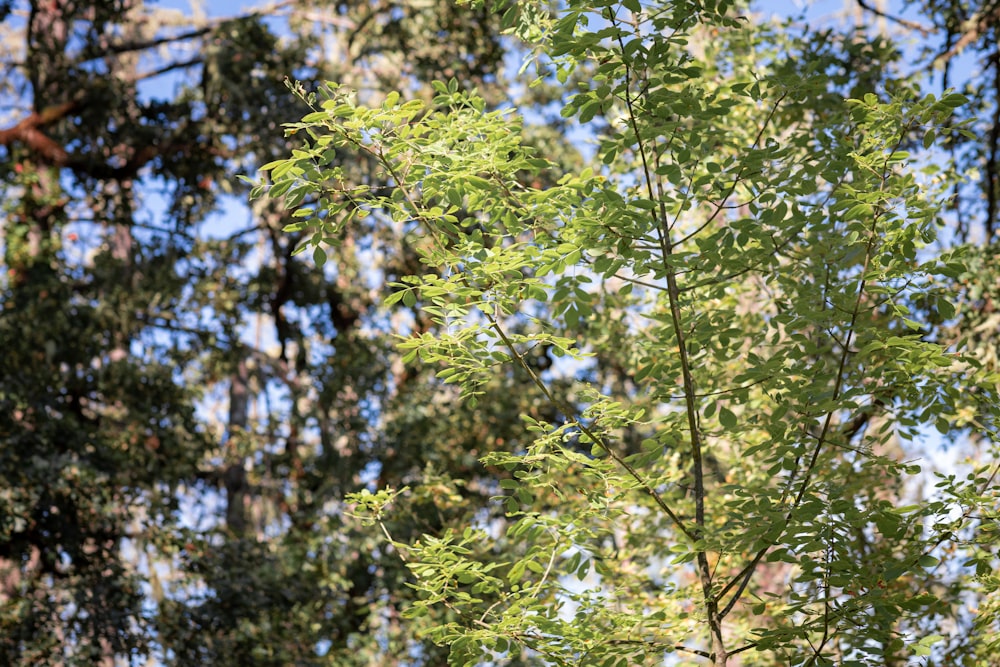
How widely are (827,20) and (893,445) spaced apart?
17.9 ft

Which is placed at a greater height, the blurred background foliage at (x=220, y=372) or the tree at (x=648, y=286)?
the blurred background foliage at (x=220, y=372)

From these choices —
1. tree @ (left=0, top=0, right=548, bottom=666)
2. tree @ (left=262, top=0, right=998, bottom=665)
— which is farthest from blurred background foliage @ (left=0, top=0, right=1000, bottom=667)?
tree @ (left=262, top=0, right=998, bottom=665)

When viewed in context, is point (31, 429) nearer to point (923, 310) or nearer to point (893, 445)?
point (923, 310)

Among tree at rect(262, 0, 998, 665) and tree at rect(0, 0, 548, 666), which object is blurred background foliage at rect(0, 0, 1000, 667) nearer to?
tree at rect(0, 0, 548, 666)

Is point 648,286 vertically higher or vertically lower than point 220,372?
lower

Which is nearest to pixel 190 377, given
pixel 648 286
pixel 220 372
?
pixel 220 372

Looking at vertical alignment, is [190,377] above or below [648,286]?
above

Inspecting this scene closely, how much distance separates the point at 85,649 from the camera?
313 inches

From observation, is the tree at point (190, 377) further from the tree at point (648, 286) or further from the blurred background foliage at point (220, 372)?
the tree at point (648, 286)

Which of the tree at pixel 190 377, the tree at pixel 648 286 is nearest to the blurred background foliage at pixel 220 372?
the tree at pixel 190 377

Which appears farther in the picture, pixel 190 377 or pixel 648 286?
pixel 190 377

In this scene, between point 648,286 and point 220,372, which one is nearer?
point 648,286

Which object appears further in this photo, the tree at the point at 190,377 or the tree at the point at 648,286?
the tree at the point at 190,377

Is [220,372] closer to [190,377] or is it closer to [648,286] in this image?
[190,377]
